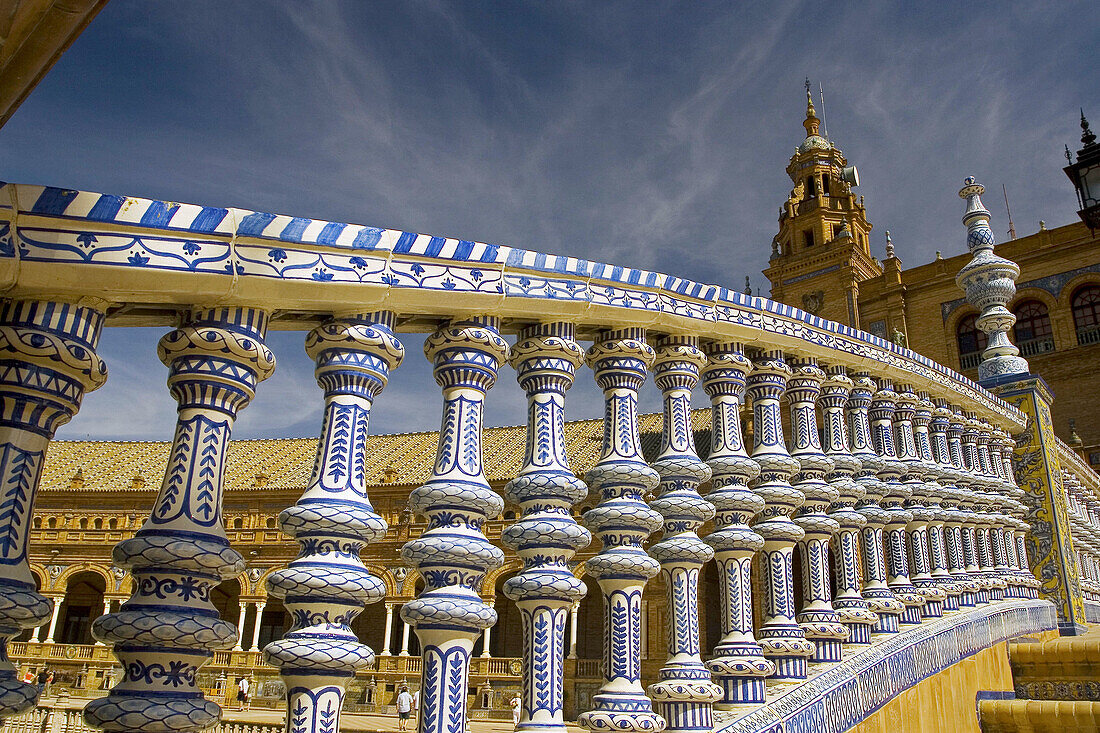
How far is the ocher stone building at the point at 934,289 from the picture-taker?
27.3 meters

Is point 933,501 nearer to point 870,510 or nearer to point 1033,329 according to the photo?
point 870,510

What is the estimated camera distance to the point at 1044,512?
6.66 m

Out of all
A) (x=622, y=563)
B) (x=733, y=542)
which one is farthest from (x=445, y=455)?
(x=733, y=542)

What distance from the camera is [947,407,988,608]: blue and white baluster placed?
5234mm

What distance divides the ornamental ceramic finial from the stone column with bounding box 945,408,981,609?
5.08 feet

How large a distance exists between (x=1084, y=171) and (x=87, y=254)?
964 cm

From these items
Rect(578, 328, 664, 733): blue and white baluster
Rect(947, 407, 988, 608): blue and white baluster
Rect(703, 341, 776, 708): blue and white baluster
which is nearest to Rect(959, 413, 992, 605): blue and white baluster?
Rect(947, 407, 988, 608): blue and white baluster

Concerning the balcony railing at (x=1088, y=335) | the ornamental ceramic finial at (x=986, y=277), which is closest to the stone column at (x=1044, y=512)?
the ornamental ceramic finial at (x=986, y=277)

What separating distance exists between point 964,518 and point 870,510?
4.74 ft

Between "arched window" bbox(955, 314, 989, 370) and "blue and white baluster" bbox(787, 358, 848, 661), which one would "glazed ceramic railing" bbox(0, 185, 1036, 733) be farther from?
"arched window" bbox(955, 314, 989, 370)

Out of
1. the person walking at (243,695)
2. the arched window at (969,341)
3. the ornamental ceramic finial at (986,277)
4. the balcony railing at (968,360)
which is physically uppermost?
the arched window at (969,341)

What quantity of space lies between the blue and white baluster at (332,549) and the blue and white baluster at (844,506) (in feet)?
7.65

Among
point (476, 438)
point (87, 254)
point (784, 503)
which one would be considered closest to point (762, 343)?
point (784, 503)

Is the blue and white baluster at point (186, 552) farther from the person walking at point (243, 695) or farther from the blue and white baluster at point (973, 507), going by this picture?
the person walking at point (243, 695)
